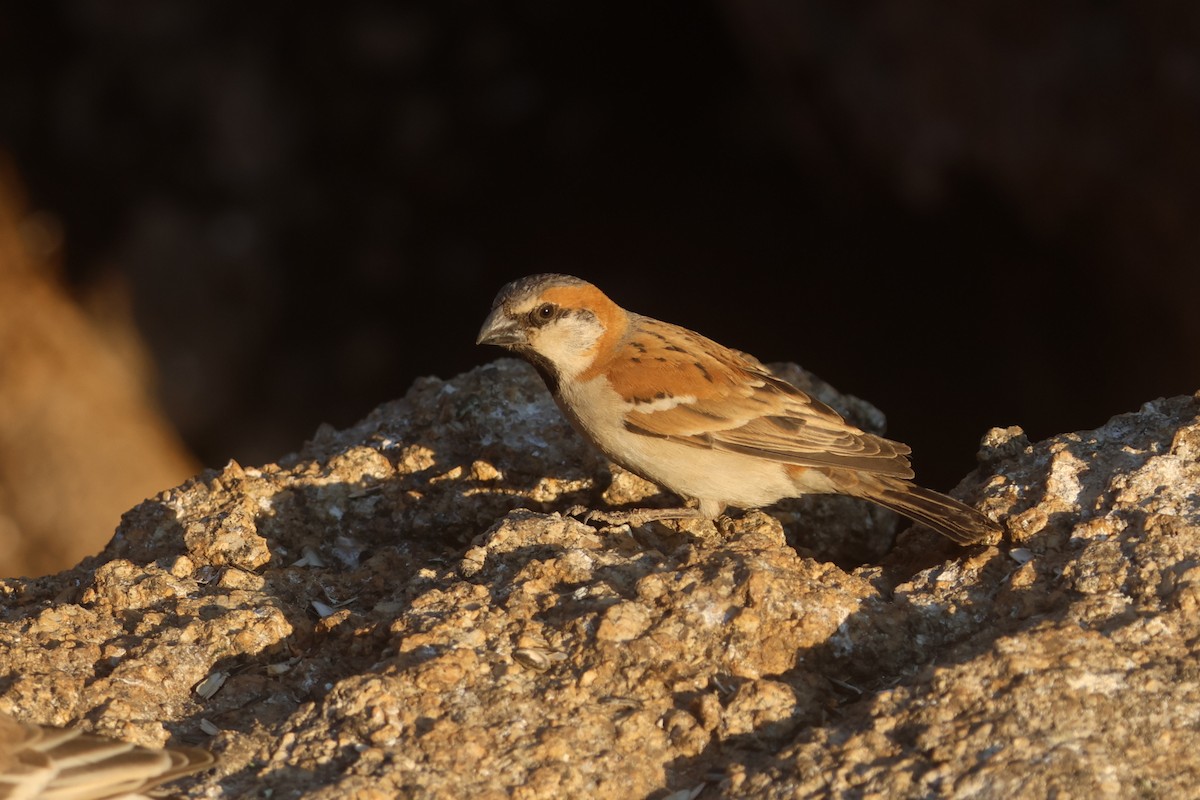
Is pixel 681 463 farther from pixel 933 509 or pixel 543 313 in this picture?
pixel 933 509

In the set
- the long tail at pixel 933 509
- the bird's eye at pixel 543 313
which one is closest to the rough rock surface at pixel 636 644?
the long tail at pixel 933 509

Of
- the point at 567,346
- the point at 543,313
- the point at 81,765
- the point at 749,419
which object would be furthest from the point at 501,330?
the point at 81,765

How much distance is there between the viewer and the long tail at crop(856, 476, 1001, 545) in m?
4.60

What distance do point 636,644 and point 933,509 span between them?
1.48 m

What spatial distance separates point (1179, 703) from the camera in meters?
3.54

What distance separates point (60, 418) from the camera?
10.4 metres

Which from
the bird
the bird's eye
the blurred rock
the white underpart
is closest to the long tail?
the white underpart

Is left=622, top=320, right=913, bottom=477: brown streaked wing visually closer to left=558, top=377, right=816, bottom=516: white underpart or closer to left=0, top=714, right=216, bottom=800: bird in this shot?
left=558, top=377, right=816, bottom=516: white underpart

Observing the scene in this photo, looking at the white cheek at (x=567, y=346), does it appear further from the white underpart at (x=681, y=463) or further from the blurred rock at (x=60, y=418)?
the blurred rock at (x=60, y=418)

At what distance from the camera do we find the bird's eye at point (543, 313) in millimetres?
5809

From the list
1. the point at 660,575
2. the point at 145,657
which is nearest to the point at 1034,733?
the point at 660,575

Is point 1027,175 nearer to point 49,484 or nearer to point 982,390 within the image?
point 982,390

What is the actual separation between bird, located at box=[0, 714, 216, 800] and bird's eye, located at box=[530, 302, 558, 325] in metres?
2.73

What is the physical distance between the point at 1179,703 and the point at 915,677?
722mm
